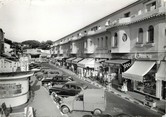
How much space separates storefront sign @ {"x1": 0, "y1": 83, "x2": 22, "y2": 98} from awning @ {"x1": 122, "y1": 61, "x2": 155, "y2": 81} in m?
10.1

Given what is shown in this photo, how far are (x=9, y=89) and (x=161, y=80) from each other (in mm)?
12774

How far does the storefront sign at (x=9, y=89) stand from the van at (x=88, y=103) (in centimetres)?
363

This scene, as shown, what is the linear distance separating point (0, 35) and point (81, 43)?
21682 mm

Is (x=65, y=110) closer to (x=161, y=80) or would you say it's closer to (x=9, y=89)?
(x=9, y=89)

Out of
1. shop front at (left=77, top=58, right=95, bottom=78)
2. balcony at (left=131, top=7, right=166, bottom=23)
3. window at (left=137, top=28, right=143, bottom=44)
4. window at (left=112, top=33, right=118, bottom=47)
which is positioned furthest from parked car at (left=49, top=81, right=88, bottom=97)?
shop front at (left=77, top=58, right=95, bottom=78)

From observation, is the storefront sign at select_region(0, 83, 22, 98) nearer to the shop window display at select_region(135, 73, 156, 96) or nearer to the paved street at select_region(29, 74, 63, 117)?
the paved street at select_region(29, 74, 63, 117)

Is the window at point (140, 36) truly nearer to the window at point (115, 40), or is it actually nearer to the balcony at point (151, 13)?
the balcony at point (151, 13)

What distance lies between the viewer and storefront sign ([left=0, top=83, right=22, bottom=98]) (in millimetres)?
11438

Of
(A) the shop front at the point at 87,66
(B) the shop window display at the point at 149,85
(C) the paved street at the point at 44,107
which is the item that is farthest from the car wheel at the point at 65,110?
(A) the shop front at the point at 87,66

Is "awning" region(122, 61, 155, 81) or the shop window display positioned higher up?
"awning" region(122, 61, 155, 81)

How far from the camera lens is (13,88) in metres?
11.8

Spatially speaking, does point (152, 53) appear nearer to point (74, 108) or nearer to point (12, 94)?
point (74, 108)

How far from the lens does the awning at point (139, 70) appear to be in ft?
47.4

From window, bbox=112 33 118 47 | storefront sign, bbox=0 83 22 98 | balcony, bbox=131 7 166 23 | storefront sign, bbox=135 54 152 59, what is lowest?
storefront sign, bbox=0 83 22 98
